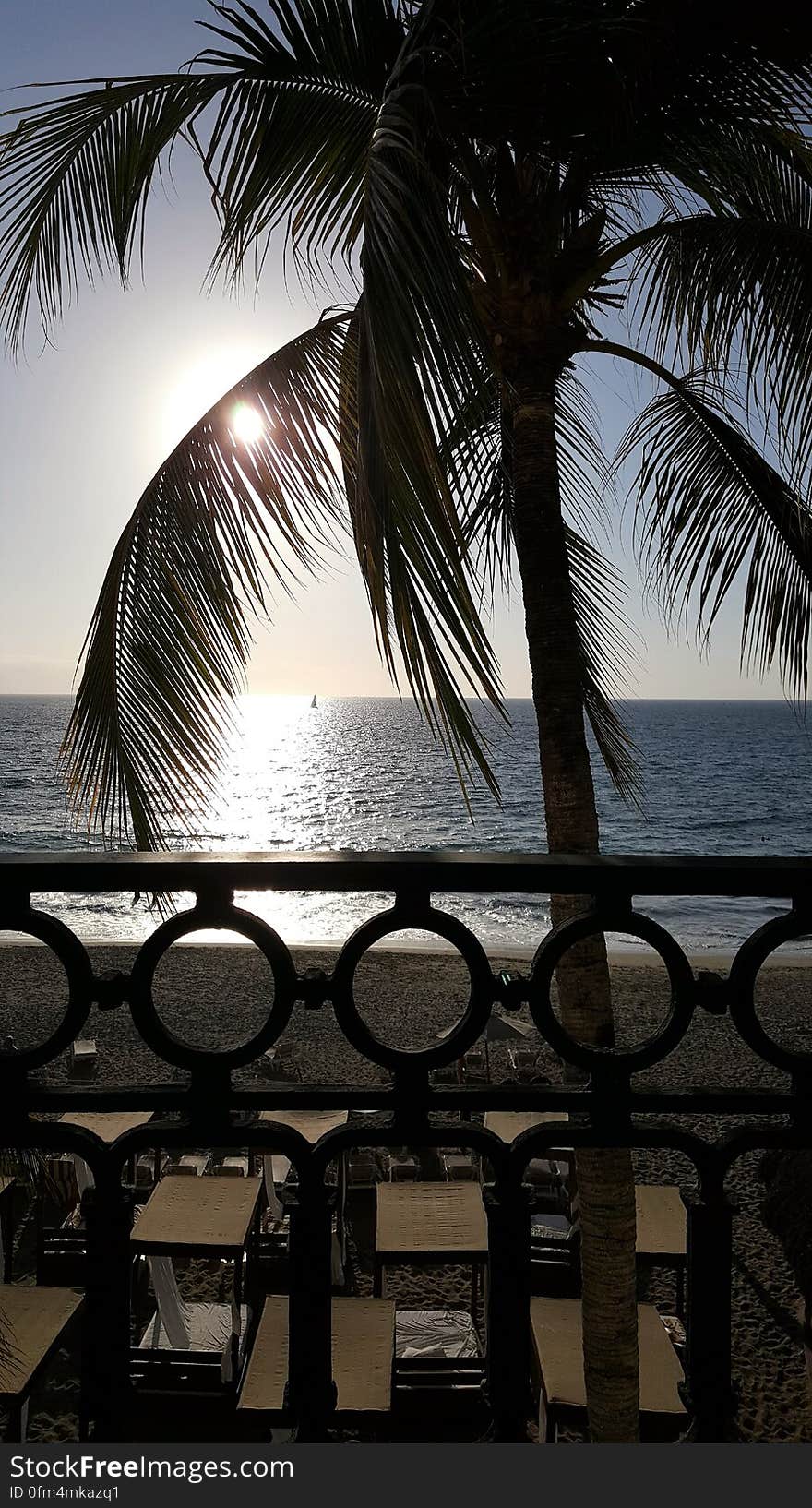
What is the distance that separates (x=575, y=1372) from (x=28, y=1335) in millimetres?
3623

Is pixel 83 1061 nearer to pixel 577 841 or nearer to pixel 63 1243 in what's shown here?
pixel 63 1243

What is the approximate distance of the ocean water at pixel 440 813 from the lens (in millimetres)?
36750

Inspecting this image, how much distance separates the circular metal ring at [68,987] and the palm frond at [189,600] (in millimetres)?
2817

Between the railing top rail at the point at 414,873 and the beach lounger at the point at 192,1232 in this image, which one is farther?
the beach lounger at the point at 192,1232

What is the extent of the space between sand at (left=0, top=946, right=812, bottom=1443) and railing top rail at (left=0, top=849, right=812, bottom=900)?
13.3 inches

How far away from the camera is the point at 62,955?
3.55 feet

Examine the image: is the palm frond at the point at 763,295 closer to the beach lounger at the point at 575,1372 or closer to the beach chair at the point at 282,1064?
the beach lounger at the point at 575,1372

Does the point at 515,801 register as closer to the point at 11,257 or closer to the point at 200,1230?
the point at 200,1230

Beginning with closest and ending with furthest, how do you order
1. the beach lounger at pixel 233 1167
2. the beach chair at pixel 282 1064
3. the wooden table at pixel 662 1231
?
1. the wooden table at pixel 662 1231
2. the beach lounger at pixel 233 1167
3. the beach chair at pixel 282 1064

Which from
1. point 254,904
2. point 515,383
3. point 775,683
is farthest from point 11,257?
point 254,904

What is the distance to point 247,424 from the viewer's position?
14.1 feet

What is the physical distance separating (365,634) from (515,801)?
62517 mm

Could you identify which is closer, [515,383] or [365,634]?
[365,634]

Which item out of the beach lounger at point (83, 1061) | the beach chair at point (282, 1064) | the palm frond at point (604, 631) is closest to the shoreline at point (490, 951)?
the beach chair at point (282, 1064)
